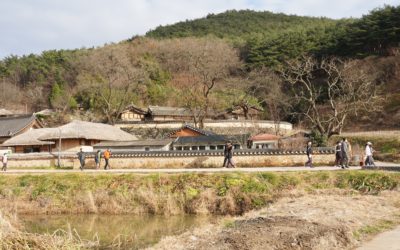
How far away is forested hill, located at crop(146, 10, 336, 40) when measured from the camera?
10144 cm

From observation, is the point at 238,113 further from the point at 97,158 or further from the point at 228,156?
the point at 228,156

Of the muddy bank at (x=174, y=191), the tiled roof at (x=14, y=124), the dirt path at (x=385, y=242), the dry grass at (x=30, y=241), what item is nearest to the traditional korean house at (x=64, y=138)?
the tiled roof at (x=14, y=124)

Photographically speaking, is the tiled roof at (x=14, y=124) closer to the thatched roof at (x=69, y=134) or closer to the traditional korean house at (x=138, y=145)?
the thatched roof at (x=69, y=134)

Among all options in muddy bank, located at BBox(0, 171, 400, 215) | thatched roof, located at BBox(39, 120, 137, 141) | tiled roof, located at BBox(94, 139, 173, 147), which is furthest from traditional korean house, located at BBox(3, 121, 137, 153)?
muddy bank, located at BBox(0, 171, 400, 215)

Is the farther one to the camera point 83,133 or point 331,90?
point 331,90

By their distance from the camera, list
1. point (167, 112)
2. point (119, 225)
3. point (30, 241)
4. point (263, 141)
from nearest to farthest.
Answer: point (30, 241), point (119, 225), point (263, 141), point (167, 112)

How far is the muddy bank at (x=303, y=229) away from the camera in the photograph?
8298mm

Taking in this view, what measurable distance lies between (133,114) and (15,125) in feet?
52.1

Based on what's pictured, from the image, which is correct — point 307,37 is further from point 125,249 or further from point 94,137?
point 125,249

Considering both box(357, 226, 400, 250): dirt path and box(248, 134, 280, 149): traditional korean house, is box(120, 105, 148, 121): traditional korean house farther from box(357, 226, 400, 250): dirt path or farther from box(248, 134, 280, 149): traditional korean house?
box(357, 226, 400, 250): dirt path

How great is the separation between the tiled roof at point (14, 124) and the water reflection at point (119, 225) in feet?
87.6

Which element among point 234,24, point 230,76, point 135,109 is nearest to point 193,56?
point 230,76

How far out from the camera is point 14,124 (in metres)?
44.1

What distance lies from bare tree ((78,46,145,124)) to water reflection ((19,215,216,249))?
3562 centimetres
